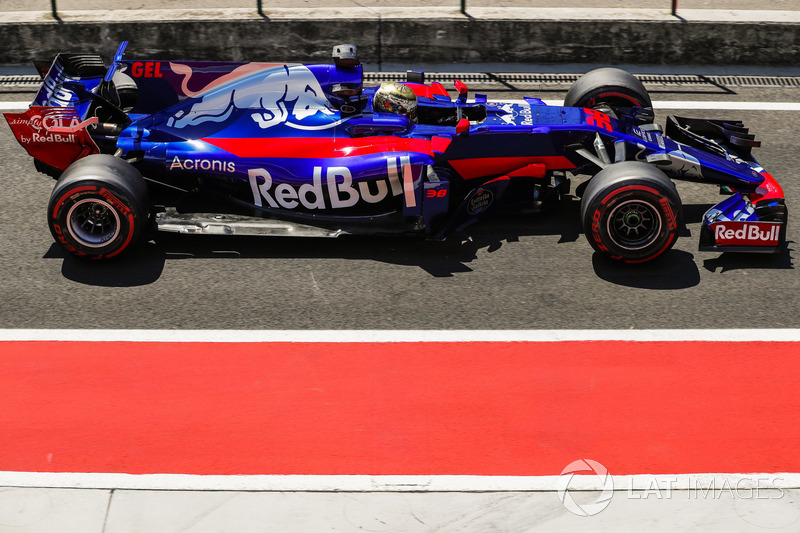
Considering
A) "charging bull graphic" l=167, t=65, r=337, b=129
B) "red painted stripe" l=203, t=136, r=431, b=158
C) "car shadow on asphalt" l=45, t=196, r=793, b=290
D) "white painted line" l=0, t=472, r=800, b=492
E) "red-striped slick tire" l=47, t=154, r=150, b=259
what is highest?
"charging bull graphic" l=167, t=65, r=337, b=129

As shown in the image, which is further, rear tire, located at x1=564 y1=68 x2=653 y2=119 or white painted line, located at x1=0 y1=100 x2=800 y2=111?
white painted line, located at x1=0 y1=100 x2=800 y2=111

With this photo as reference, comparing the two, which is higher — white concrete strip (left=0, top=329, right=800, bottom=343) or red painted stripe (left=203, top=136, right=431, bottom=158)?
red painted stripe (left=203, top=136, right=431, bottom=158)

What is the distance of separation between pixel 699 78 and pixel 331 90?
219 inches

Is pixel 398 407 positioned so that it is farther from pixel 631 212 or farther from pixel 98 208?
pixel 98 208

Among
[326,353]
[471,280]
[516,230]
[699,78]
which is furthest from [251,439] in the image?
[699,78]

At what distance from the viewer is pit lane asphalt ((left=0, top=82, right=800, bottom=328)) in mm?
7008

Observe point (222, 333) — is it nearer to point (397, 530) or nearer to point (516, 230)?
point (397, 530)

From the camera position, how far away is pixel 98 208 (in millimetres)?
7406

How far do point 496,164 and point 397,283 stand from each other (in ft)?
4.56

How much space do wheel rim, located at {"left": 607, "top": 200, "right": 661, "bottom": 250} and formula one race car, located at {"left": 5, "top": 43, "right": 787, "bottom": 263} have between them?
0.05 feet

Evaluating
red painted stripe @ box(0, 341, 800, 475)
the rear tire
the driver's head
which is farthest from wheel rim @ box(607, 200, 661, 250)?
the rear tire

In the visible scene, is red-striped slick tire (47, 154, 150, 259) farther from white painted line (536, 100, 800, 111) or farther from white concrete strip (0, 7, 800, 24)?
white painted line (536, 100, 800, 111)

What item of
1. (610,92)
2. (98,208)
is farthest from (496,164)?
(98,208)

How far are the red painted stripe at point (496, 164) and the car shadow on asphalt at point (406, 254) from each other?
1.73 feet
